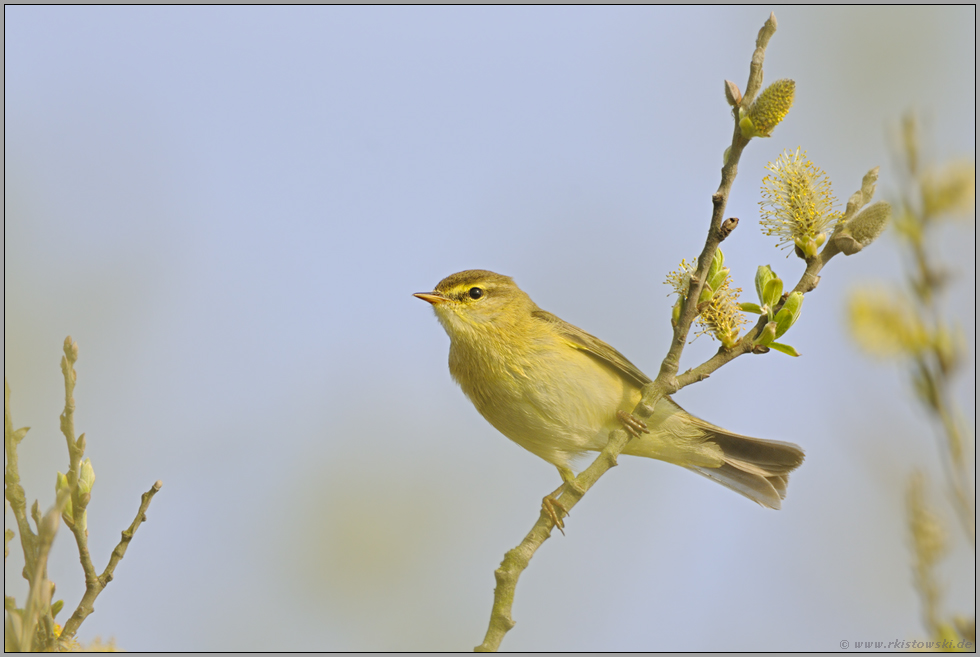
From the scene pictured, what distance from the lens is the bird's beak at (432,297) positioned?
5355 mm

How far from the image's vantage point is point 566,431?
491 cm

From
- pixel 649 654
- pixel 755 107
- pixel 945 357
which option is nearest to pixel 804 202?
pixel 755 107

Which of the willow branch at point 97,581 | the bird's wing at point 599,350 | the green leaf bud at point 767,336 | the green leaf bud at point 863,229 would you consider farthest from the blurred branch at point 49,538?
the bird's wing at point 599,350

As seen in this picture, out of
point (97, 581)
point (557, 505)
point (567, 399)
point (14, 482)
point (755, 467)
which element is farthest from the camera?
point (755, 467)

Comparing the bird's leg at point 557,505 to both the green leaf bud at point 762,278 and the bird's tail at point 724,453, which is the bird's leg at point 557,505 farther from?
the green leaf bud at point 762,278

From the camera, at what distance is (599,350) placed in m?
5.18

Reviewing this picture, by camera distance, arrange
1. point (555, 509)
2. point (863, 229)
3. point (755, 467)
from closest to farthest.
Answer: point (863, 229), point (555, 509), point (755, 467)

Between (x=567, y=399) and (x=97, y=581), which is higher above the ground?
(x=567, y=399)

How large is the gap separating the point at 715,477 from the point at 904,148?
4.15 meters

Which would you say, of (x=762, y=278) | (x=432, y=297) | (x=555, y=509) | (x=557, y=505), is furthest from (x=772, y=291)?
(x=432, y=297)

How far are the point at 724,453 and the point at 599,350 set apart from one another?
1.07 m

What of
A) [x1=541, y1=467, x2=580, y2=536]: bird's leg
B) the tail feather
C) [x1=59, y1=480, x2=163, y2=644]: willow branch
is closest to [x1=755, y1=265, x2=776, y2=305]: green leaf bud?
[x1=541, y1=467, x2=580, y2=536]: bird's leg

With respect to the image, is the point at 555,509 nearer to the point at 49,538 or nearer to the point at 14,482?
the point at 14,482

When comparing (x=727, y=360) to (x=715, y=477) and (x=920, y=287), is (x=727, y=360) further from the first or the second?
(x=715, y=477)
